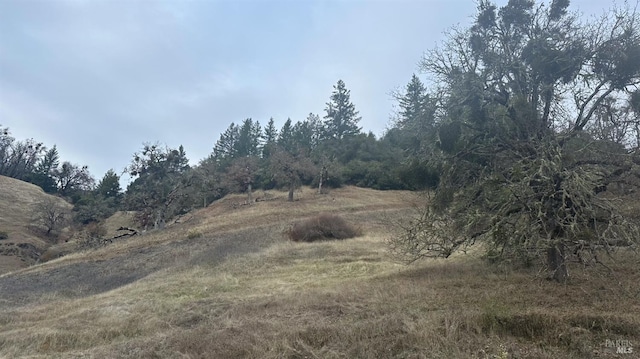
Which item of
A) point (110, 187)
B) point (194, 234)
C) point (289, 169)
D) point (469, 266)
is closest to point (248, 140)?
point (110, 187)

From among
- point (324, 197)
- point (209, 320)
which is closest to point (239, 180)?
point (324, 197)

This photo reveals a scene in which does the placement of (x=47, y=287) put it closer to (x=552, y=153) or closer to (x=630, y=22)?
(x=552, y=153)

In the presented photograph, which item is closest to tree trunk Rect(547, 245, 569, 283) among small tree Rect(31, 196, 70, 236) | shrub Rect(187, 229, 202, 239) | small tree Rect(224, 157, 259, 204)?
shrub Rect(187, 229, 202, 239)

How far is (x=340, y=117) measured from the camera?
83.9 m

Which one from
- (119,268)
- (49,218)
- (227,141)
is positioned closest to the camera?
(119,268)

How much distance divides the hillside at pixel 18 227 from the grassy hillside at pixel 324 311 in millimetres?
19234

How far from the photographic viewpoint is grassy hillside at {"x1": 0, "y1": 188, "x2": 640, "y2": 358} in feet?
22.6

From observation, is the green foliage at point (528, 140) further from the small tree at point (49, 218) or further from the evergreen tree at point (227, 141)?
the evergreen tree at point (227, 141)

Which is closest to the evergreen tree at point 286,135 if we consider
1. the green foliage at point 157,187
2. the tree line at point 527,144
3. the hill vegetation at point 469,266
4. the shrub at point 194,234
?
the green foliage at point 157,187

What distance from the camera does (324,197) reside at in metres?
48.4

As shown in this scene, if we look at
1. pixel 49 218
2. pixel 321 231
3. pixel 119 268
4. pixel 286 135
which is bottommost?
pixel 119 268

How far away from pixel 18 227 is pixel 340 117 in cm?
5581

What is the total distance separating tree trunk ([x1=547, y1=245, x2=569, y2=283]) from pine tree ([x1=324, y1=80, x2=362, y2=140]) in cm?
7126

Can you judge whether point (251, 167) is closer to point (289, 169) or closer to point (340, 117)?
point (289, 169)
